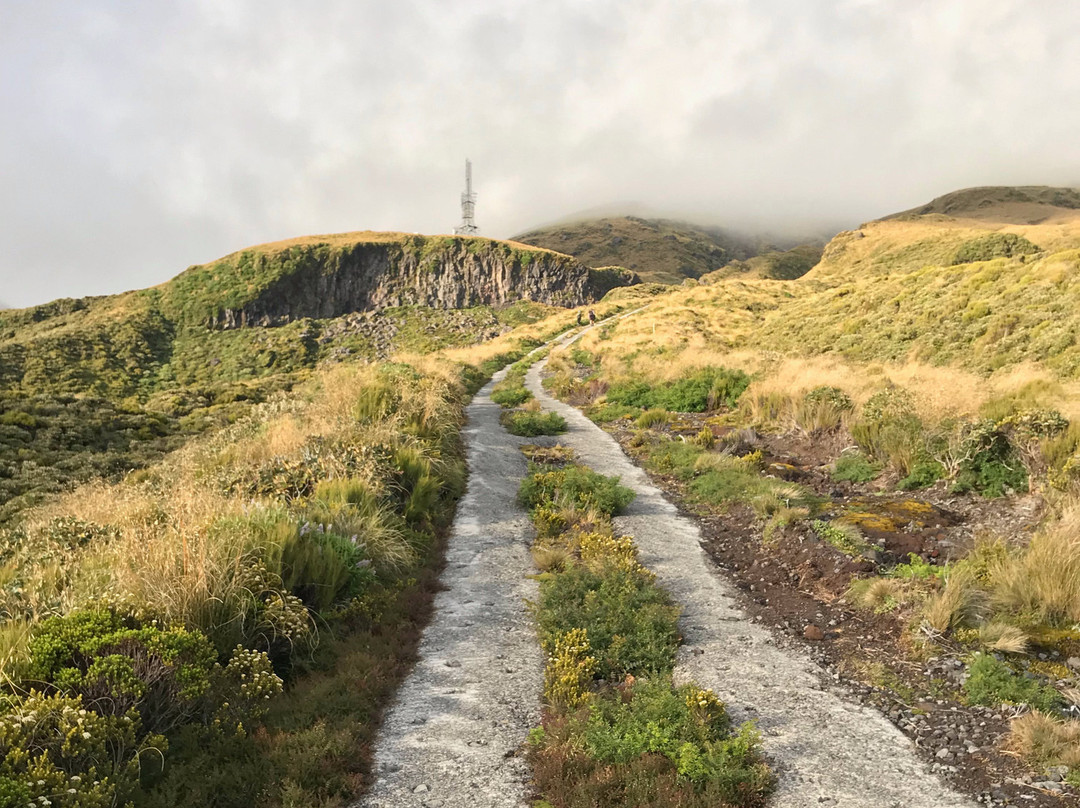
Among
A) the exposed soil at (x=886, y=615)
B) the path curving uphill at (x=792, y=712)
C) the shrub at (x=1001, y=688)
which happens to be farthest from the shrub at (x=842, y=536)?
the shrub at (x=1001, y=688)

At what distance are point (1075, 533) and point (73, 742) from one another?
9.38 m

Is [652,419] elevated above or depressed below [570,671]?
above

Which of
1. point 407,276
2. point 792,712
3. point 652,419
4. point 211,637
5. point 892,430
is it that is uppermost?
point 407,276

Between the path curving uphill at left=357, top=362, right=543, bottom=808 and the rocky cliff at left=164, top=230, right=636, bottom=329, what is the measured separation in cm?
11724

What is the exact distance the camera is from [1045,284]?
22.0m

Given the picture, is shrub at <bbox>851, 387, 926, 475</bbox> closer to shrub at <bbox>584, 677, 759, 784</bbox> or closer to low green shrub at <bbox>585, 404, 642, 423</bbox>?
low green shrub at <bbox>585, 404, 642, 423</bbox>

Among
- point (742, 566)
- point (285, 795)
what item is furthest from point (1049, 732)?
point (285, 795)

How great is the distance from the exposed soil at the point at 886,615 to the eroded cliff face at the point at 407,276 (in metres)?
116

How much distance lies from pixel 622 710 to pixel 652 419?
1427cm

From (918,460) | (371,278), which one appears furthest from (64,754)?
(371,278)

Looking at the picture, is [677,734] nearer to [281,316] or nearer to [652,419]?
[652,419]

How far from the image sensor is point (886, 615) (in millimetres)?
6418

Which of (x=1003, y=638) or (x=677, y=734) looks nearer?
(x=677, y=734)

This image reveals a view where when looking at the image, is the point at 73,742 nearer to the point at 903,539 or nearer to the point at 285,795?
the point at 285,795
